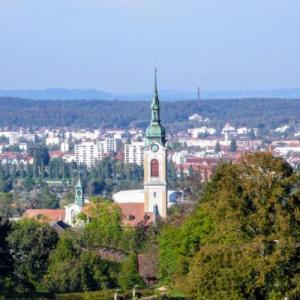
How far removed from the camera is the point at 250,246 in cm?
2416

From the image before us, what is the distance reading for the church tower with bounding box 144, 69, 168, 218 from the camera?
64500 mm

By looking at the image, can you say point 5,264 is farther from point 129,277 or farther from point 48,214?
point 48,214

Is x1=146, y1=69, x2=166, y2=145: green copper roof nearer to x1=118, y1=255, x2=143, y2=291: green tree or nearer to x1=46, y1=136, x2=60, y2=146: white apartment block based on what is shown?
x1=118, y1=255, x2=143, y2=291: green tree

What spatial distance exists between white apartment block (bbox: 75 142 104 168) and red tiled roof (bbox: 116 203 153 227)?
88.9 metres

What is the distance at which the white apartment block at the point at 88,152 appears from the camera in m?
158

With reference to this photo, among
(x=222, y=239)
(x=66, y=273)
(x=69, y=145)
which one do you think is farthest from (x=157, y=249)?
(x=69, y=145)

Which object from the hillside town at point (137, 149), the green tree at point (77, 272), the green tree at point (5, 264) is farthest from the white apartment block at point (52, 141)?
the green tree at point (5, 264)

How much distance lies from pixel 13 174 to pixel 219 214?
100666 mm

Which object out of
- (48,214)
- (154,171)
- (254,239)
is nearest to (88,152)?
(48,214)

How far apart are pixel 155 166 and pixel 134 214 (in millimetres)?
2415

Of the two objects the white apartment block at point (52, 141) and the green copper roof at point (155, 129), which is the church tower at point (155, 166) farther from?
the white apartment block at point (52, 141)

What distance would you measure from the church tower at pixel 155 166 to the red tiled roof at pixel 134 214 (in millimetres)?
465

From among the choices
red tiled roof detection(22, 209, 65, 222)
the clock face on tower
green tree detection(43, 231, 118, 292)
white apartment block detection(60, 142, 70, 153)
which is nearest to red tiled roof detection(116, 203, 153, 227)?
the clock face on tower

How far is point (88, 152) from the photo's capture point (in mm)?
162250
